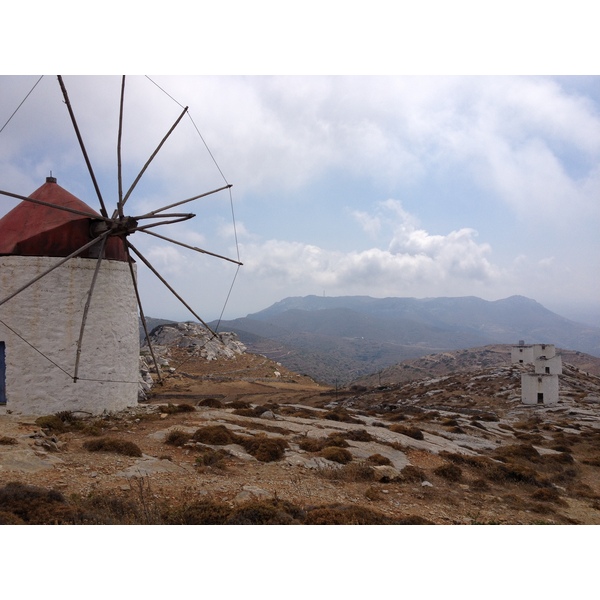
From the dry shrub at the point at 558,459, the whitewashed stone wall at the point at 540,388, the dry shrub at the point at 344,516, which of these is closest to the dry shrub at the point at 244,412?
the dry shrub at the point at 344,516

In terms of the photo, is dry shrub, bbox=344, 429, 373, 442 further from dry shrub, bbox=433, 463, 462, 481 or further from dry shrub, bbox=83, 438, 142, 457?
dry shrub, bbox=83, 438, 142, 457

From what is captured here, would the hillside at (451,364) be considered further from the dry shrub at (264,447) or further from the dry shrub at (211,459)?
the dry shrub at (211,459)

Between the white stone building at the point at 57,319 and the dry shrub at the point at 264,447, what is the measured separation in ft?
20.3

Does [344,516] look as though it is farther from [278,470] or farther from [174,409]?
[174,409]

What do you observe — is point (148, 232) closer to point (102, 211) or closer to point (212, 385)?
point (102, 211)

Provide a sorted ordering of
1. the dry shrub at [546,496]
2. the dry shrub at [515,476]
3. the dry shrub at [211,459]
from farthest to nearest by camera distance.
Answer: the dry shrub at [515,476]
the dry shrub at [546,496]
the dry shrub at [211,459]

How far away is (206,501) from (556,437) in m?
23.1

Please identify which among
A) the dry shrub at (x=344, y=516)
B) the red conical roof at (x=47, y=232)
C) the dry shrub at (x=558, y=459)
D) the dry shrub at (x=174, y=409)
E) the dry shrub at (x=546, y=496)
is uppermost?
the red conical roof at (x=47, y=232)

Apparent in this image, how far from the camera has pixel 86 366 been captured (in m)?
16.5

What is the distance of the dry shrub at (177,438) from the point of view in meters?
14.3

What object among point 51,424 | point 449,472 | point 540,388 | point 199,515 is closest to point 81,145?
point 51,424

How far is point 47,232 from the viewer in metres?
16.6

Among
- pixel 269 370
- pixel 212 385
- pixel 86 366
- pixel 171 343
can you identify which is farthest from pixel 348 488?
pixel 171 343

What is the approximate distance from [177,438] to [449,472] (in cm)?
890
